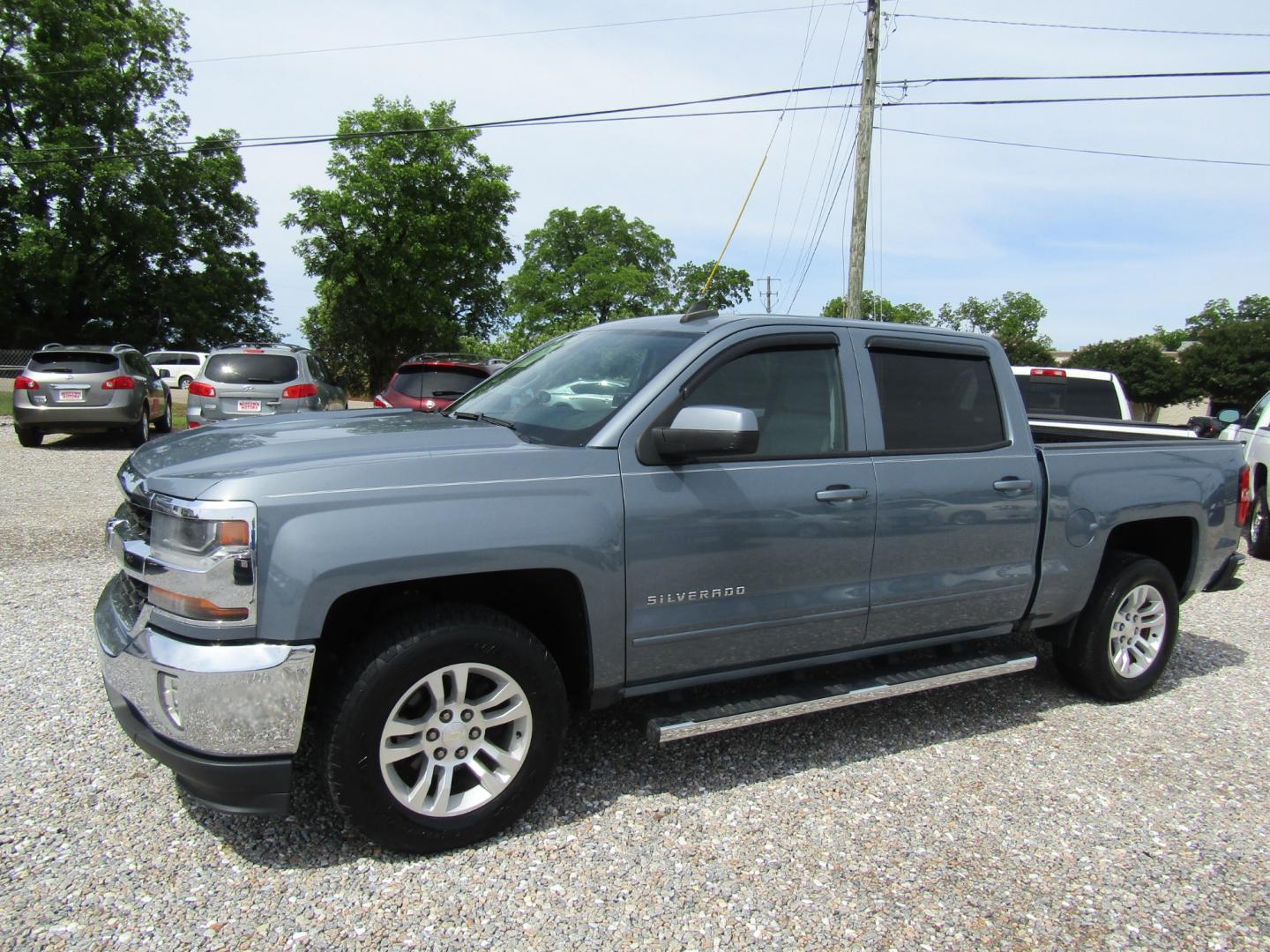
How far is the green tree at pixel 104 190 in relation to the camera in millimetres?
36344

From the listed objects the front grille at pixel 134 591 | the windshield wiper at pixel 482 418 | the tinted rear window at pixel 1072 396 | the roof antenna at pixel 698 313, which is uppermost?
the roof antenna at pixel 698 313

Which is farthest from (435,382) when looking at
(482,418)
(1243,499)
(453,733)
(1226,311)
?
(1226,311)

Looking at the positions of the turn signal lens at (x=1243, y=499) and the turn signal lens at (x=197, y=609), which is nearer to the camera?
the turn signal lens at (x=197, y=609)

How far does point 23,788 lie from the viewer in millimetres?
3293

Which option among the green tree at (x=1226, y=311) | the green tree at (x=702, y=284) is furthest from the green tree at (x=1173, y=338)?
the green tree at (x=702, y=284)

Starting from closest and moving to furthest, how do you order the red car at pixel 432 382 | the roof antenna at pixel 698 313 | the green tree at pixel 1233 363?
1. the roof antenna at pixel 698 313
2. the red car at pixel 432 382
3. the green tree at pixel 1233 363

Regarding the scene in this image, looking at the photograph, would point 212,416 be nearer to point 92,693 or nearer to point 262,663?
point 92,693

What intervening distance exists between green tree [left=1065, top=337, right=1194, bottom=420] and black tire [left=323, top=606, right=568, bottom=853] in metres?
57.3

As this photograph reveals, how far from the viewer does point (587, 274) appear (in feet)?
168

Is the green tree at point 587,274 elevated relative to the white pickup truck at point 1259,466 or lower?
elevated

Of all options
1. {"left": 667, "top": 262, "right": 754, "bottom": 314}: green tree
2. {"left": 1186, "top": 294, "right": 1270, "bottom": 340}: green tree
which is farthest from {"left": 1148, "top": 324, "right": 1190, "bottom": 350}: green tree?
{"left": 667, "top": 262, "right": 754, "bottom": 314}: green tree

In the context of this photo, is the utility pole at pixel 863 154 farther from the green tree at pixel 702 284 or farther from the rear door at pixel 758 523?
the green tree at pixel 702 284

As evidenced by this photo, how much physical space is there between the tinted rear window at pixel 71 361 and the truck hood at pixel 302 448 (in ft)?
38.7

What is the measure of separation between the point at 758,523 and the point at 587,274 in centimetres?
4922
